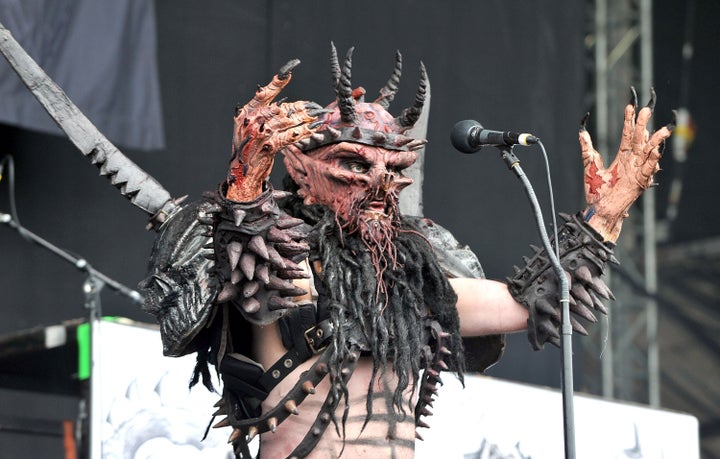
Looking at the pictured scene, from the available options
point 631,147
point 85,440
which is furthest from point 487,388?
point 631,147

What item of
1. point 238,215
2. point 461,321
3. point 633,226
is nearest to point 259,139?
point 238,215

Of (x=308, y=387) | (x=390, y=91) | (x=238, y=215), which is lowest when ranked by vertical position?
(x=308, y=387)

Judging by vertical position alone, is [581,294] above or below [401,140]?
below

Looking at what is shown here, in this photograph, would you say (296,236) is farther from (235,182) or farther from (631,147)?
(631,147)

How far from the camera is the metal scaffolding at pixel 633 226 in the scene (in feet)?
25.6

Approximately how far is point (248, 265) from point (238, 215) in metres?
0.13

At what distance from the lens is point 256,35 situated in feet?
19.2

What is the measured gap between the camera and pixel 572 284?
10.9ft

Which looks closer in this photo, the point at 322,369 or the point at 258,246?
the point at 258,246

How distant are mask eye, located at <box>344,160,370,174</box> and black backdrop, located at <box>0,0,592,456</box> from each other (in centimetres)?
236

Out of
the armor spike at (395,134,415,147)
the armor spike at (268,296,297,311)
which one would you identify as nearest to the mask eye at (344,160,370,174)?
the armor spike at (395,134,415,147)

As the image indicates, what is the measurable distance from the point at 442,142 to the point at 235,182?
376 centimetres

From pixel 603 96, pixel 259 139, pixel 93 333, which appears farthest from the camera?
pixel 603 96

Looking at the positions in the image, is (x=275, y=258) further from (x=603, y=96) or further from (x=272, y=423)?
(x=603, y=96)
